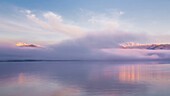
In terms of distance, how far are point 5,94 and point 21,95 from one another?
1.50 metres

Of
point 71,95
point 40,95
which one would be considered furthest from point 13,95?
point 71,95

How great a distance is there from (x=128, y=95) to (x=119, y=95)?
76cm

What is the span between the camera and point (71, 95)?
13555mm

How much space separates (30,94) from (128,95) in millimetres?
8337

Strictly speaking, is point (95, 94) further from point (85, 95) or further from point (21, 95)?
point (21, 95)

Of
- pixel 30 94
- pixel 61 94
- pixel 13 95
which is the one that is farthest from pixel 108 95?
pixel 13 95

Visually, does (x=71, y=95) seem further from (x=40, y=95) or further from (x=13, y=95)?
(x=13, y=95)

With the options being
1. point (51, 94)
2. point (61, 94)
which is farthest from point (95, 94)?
point (51, 94)

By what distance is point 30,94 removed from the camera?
14156 mm

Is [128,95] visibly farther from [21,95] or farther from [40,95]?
[21,95]

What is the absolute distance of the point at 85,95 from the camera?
1348cm

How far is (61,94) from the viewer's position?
14.0m

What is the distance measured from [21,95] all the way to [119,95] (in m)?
8.18

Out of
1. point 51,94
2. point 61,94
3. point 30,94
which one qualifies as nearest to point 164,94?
point 61,94
